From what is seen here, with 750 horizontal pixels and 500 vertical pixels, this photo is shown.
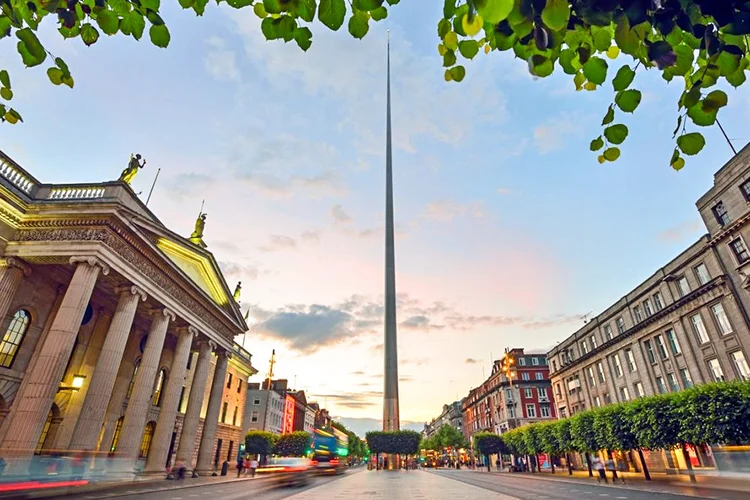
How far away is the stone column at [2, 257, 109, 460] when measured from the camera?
16766mm

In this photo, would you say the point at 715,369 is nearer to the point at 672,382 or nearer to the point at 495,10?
the point at 672,382

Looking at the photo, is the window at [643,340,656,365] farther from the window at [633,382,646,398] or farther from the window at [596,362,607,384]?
the window at [596,362,607,384]

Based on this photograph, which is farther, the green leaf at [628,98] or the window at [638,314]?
the window at [638,314]

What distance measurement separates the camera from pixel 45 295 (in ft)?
75.3

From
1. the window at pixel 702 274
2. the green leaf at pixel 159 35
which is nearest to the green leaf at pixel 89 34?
the green leaf at pixel 159 35

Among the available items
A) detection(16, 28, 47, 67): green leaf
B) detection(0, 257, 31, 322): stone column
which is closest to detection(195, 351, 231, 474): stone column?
detection(0, 257, 31, 322): stone column

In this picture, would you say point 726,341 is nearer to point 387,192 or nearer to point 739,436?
point 739,436

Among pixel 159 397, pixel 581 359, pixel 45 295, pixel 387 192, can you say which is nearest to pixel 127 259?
pixel 45 295

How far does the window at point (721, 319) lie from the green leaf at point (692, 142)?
123ft

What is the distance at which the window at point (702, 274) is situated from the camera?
3221 cm

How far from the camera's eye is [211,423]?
111 ft

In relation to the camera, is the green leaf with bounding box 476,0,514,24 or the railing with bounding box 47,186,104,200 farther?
the railing with bounding box 47,186,104,200

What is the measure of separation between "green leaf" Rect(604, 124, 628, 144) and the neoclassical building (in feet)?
77.3

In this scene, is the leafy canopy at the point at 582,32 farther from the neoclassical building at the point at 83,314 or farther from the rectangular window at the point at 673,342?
the rectangular window at the point at 673,342
